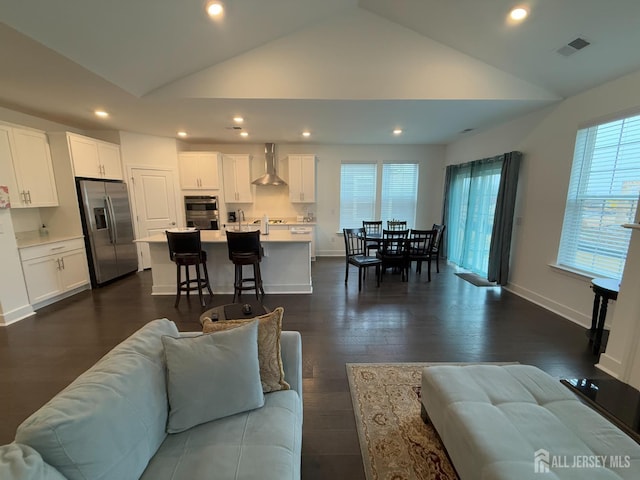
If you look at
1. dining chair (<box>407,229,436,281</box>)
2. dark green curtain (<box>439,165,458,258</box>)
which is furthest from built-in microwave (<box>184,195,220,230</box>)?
dark green curtain (<box>439,165,458,258</box>)

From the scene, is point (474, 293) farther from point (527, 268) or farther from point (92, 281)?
point (92, 281)

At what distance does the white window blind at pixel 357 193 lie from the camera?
652 cm

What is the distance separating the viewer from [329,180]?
6.50 m

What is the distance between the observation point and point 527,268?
13.0 ft

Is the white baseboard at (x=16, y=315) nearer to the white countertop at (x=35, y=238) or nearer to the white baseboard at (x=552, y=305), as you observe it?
the white countertop at (x=35, y=238)

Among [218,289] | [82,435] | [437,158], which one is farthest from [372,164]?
[82,435]

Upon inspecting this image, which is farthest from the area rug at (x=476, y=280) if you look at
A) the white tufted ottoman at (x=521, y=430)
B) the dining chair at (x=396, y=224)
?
the white tufted ottoman at (x=521, y=430)

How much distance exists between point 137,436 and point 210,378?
32 cm

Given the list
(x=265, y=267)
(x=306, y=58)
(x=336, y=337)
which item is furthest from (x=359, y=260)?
(x=306, y=58)

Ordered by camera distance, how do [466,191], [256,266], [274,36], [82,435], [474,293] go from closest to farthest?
[82,435] → [274,36] → [256,266] → [474,293] → [466,191]

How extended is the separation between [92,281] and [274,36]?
4743 mm

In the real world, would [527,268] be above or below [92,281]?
above

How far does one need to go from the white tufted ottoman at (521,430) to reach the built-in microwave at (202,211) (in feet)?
18.4

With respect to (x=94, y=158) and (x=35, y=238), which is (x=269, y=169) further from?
(x=35, y=238)
